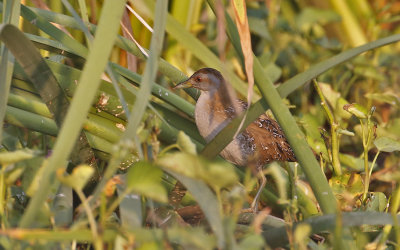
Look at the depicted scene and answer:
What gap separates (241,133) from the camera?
296 centimetres

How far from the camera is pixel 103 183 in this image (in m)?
1.55

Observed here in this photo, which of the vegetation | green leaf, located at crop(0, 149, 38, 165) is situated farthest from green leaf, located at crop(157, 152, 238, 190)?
green leaf, located at crop(0, 149, 38, 165)

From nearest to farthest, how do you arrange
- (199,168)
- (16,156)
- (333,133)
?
(199,168), (16,156), (333,133)

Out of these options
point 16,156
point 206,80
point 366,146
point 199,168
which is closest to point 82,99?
point 16,156

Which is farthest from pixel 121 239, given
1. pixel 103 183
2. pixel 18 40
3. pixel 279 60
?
pixel 279 60

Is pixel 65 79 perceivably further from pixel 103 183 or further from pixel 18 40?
pixel 103 183

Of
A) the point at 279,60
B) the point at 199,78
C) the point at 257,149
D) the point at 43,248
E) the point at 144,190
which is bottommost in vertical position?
the point at 43,248

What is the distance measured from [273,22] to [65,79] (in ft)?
9.12

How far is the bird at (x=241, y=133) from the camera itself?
2.88 m

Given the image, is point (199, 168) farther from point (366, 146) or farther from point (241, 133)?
point (241, 133)

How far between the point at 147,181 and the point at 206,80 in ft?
5.70

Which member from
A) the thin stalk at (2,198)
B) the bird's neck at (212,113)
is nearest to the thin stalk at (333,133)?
the bird's neck at (212,113)

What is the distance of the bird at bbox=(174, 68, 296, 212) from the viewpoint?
9.45 feet

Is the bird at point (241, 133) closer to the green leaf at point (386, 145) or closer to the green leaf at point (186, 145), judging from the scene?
the green leaf at point (386, 145)
